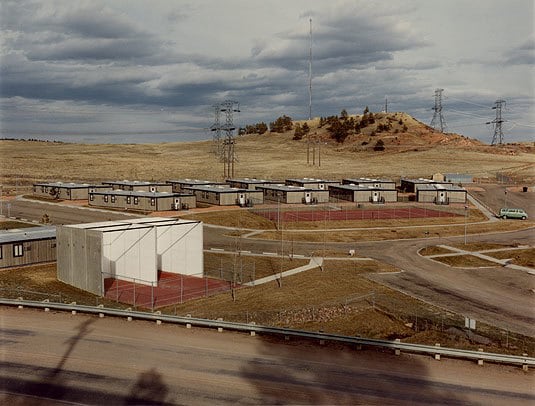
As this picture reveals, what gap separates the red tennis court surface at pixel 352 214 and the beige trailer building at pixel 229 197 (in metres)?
7.68

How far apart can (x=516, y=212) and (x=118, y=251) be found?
2952 inches

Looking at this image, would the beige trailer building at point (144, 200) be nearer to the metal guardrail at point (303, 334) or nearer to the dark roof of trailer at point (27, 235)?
the dark roof of trailer at point (27, 235)

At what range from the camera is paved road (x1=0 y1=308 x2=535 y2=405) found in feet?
71.4

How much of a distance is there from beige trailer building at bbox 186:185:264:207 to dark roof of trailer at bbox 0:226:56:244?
4397cm

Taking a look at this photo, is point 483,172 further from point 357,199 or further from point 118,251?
point 118,251

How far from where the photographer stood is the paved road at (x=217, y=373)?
2175 cm

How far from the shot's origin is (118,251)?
4384cm

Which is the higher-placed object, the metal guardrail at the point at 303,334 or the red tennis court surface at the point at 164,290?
the metal guardrail at the point at 303,334

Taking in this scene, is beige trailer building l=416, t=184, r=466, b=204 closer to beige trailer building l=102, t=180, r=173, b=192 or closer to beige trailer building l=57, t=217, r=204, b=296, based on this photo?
beige trailer building l=102, t=180, r=173, b=192

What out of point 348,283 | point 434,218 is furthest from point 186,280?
point 434,218

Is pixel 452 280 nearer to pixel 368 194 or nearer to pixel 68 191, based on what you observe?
pixel 368 194

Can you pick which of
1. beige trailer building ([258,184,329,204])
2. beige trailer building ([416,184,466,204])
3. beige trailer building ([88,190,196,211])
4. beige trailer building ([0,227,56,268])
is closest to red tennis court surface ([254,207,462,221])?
beige trailer building ([258,184,329,204])

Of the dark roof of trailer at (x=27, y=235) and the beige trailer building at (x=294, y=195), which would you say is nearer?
the dark roof of trailer at (x=27, y=235)

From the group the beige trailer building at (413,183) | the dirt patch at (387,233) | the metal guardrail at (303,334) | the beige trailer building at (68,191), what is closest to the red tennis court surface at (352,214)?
the dirt patch at (387,233)
